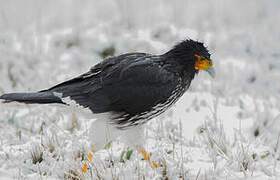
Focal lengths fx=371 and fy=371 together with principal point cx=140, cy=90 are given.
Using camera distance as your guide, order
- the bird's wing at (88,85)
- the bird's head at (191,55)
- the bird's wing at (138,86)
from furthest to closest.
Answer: the bird's head at (191,55), the bird's wing at (88,85), the bird's wing at (138,86)

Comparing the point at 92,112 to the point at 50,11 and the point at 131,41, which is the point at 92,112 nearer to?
the point at 131,41

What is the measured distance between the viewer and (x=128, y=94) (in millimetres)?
2863

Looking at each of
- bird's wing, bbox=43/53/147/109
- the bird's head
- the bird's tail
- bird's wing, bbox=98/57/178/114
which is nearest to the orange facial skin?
the bird's head

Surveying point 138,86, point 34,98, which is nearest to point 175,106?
point 138,86

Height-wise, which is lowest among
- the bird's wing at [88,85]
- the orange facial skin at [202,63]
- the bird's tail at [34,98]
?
the bird's tail at [34,98]

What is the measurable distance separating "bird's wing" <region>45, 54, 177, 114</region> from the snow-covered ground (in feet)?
0.77

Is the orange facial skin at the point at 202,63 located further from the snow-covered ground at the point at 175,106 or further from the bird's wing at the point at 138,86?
the snow-covered ground at the point at 175,106

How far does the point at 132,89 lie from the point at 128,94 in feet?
0.17

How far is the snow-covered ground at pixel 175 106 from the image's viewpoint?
2.89 meters

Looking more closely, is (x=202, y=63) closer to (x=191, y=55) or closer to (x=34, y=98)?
(x=191, y=55)

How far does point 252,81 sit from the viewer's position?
566cm

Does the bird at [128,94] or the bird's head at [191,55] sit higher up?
the bird's head at [191,55]

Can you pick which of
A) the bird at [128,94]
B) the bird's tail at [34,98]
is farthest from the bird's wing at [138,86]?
the bird's tail at [34,98]

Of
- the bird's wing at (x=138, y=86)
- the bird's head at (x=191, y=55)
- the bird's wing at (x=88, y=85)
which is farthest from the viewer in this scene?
the bird's head at (x=191, y=55)
